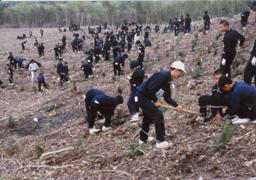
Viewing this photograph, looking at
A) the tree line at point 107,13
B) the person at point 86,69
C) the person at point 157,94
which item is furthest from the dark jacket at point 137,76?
the tree line at point 107,13

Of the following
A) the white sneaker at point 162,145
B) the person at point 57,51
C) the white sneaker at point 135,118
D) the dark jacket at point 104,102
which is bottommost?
the person at point 57,51

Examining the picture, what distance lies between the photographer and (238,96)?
8.70m

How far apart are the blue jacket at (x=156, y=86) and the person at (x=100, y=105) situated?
253cm

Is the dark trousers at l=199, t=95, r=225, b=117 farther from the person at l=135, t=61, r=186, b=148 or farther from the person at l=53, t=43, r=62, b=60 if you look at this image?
the person at l=53, t=43, r=62, b=60

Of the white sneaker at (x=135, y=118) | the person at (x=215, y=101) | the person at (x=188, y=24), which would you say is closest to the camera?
the person at (x=215, y=101)

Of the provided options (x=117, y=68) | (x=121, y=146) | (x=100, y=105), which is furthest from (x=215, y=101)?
(x=117, y=68)

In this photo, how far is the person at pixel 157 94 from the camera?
8095 mm

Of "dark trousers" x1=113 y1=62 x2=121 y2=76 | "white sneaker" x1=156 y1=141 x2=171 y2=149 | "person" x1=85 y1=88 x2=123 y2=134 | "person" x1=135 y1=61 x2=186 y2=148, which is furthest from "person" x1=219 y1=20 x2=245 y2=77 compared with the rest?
"dark trousers" x1=113 y1=62 x2=121 y2=76

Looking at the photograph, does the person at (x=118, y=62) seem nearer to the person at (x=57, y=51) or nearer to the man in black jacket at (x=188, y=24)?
the man in black jacket at (x=188, y=24)

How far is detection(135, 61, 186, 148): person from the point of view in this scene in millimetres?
8095

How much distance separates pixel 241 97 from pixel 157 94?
5.08 ft

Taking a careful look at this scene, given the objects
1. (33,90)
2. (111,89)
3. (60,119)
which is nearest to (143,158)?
(60,119)

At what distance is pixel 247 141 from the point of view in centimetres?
839

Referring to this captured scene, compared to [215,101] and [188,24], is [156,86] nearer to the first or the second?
[215,101]
